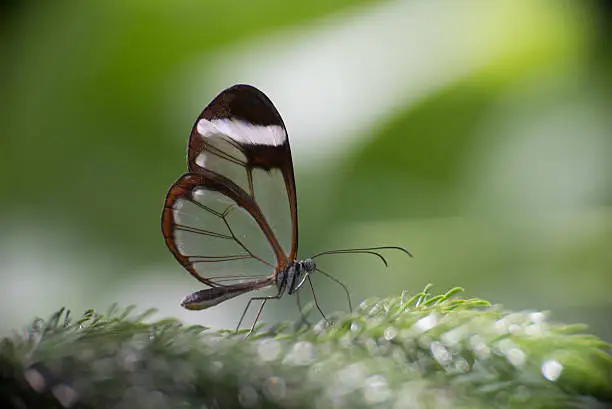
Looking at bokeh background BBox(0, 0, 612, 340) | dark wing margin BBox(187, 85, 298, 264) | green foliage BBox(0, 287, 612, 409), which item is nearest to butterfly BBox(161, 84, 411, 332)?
dark wing margin BBox(187, 85, 298, 264)

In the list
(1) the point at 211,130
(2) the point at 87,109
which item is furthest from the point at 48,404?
(2) the point at 87,109

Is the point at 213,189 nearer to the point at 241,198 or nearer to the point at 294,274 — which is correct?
the point at 241,198

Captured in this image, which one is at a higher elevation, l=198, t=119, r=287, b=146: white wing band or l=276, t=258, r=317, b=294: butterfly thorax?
l=198, t=119, r=287, b=146: white wing band

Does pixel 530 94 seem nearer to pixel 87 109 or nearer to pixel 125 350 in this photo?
pixel 87 109

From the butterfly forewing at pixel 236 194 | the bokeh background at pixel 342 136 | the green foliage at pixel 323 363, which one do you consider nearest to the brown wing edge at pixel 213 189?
the butterfly forewing at pixel 236 194

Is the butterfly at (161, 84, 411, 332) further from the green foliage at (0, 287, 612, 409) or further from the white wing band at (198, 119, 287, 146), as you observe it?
the green foliage at (0, 287, 612, 409)

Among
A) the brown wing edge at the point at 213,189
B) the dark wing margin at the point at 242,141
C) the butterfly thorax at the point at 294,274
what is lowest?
the butterfly thorax at the point at 294,274

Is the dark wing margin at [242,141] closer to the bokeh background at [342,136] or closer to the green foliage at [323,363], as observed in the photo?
the green foliage at [323,363]
